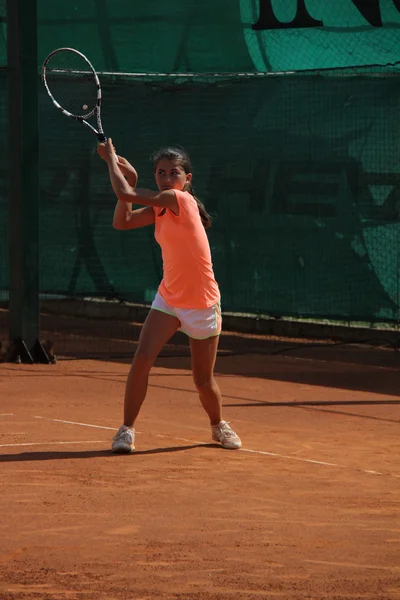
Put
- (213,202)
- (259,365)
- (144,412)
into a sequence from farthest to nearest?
(213,202) < (259,365) < (144,412)

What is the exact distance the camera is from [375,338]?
13750 millimetres

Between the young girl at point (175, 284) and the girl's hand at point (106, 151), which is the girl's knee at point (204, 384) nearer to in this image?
the young girl at point (175, 284)

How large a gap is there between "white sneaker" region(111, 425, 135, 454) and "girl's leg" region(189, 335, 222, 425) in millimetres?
474

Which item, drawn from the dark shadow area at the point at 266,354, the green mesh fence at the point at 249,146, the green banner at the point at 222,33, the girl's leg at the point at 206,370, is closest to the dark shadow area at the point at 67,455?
the girl's leg at the point at 206,370

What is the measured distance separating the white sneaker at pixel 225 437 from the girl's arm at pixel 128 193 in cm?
132

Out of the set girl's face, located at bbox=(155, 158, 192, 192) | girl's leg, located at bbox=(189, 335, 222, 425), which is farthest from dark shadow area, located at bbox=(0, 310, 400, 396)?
girl's face, located at bbox=(155, 158, 192, 192)

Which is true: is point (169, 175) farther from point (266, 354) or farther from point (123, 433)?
point (266, 354)

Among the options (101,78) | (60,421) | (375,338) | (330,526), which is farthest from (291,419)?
(101,78)

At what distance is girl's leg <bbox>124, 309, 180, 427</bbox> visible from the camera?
7625 millimetres

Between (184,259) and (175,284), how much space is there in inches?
5.9

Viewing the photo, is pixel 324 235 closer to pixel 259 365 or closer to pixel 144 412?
pixel 259 365

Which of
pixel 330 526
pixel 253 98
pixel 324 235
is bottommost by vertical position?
pixel 330 526

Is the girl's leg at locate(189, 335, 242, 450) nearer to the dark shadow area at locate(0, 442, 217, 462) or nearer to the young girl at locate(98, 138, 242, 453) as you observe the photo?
the young girl at locate(98, 138, 242, 453)

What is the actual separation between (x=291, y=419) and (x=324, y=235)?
4.92 metres
